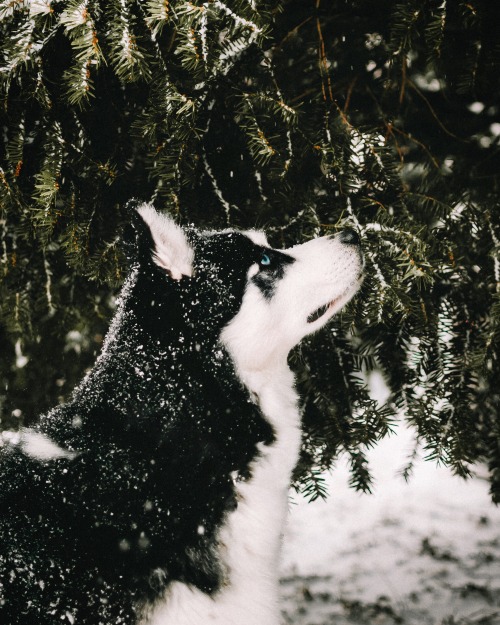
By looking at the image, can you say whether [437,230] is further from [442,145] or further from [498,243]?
[442,145]

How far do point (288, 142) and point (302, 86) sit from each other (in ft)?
2.24

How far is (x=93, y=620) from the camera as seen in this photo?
1554mm

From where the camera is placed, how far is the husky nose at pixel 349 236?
194 cm

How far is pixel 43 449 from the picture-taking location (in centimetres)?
175

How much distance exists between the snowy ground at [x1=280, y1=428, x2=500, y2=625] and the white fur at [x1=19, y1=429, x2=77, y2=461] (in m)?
1.97

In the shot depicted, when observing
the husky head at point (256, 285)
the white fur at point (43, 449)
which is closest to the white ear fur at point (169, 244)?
the husky head at point (256, 285)

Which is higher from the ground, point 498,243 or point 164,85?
point 164,85

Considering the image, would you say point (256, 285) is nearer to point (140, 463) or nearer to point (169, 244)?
point (169, 244)

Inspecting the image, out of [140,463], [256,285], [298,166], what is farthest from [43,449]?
[298,166]

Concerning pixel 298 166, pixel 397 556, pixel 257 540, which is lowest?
pixel 257 540

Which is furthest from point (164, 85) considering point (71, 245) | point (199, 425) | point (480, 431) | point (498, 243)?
point (480, 431)

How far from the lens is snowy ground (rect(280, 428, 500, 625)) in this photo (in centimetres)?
283

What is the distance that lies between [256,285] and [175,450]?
30.4 inches

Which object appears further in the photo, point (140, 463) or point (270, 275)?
point (270, 275)
